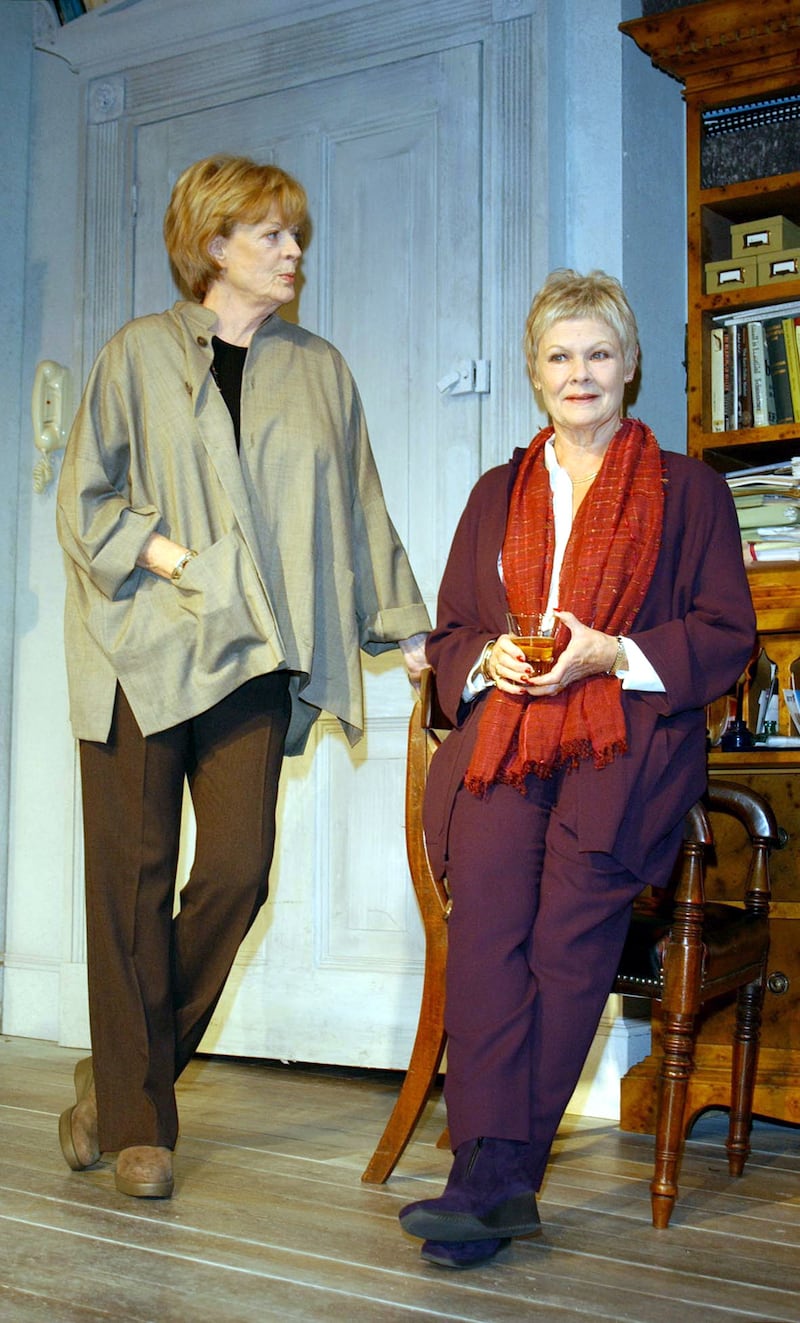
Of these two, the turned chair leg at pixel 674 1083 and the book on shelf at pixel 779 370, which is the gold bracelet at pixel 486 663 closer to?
the turned chair leg at pixel 674 1083

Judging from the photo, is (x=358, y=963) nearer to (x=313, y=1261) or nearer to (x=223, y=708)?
(x=223, y=708)

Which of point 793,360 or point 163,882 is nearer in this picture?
point 163,882

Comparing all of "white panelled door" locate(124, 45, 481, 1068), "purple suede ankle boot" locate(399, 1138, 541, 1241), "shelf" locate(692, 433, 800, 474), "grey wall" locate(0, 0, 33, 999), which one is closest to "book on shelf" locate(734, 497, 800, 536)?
"shelf" locate(692, 433, 800, 474)

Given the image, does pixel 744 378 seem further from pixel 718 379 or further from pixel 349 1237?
pixel 349 1237

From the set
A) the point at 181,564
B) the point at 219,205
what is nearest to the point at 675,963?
the point at 181,564

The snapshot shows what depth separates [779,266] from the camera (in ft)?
10.1

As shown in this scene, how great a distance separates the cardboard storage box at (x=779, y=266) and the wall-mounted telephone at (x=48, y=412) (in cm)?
174

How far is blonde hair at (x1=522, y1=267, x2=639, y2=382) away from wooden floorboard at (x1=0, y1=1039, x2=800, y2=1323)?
1229 mm

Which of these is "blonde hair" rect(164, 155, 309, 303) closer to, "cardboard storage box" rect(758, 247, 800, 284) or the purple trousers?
the purple trousers

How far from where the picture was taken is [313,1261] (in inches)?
67.8

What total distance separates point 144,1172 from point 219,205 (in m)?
1.41

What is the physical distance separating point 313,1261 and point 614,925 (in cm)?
57

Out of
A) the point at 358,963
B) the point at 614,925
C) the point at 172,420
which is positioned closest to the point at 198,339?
the point at 172,420

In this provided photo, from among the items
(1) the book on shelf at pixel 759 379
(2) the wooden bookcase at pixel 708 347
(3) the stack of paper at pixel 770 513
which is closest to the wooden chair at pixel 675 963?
(2) the wooden bookcase at pixel 708 347
